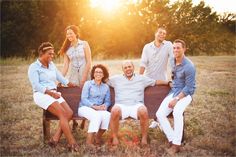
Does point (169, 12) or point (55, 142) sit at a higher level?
point (169, 12)

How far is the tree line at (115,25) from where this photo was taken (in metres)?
30.2

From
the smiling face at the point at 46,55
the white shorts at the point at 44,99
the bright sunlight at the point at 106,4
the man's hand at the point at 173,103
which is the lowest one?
the man's hand at the point at 173,103

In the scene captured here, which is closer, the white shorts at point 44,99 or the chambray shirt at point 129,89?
the white shorts at point 44,99

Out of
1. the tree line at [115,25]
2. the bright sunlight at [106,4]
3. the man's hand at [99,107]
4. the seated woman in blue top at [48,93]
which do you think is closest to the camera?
the seated woman in blue top at [48,93]

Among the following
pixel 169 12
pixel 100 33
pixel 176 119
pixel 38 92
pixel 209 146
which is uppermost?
pixel 169 12

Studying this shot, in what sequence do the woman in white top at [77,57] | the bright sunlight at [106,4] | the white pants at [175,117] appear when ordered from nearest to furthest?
the white pants at [175,117] → the woman in white top at [77,57] → the bright sunlight at [106,4]

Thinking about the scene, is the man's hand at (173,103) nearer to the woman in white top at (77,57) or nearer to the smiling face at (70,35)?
the woman in white top at (77,57)

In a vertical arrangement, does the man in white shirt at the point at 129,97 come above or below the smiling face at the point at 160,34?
below

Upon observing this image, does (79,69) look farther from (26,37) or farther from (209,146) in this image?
(26,37)

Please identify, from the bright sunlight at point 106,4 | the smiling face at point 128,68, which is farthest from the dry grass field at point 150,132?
the bright sunlight at point 106,4

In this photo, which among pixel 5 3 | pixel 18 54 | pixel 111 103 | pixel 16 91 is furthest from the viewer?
pixel 18 54

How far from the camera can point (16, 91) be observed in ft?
39.1

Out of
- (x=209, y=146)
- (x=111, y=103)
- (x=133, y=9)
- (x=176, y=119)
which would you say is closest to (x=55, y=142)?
(x=111, y=103)

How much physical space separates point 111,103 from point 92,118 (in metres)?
0.77
